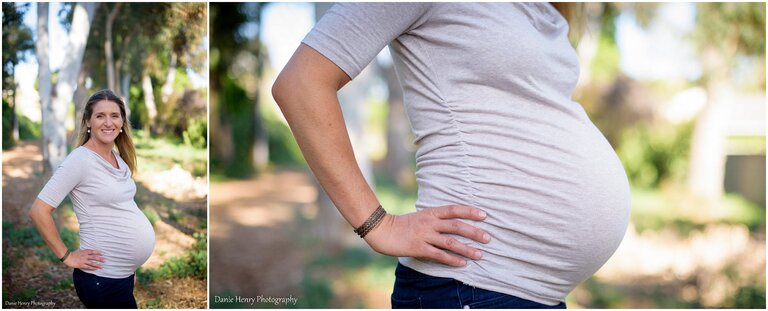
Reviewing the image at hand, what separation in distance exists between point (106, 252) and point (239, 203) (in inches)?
335

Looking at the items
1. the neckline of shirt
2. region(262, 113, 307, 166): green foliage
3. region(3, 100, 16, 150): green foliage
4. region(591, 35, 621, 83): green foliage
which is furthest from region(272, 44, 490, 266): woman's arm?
region(262, 113, 307, 166): green foliage

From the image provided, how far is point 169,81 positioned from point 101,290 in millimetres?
583

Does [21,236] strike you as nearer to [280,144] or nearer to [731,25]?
[731,25]

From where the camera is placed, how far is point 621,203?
1.48m

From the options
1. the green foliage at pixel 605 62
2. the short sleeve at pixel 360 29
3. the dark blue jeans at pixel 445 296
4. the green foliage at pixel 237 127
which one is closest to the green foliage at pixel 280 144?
the green foliage at pixel 237 127

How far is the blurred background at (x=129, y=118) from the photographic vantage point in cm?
182

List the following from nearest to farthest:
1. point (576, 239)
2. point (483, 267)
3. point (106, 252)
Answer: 1. point (483, 267)
2. point (576, 239)
3. point (106, 252)

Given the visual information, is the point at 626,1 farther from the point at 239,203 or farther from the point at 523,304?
the point at 523,304

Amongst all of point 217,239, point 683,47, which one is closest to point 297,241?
point 217,239

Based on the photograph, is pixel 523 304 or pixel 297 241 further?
pixel 297 241

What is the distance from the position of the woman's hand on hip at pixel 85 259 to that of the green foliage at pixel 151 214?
0.15m

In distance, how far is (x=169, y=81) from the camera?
6.23 feet

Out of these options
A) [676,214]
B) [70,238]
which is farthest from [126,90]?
[676,214]

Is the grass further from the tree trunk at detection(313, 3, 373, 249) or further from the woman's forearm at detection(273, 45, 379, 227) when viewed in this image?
the tree trunk at detection(313, 3, 373, 249)
